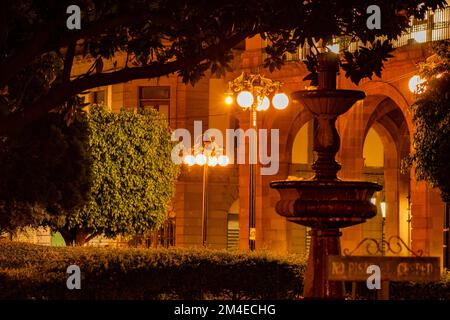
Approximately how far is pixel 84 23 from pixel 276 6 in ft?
8.57

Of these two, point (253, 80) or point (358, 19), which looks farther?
point (253, 80)

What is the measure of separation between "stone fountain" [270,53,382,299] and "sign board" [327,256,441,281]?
168 centimetres

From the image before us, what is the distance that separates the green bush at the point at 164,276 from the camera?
1734 centimetres

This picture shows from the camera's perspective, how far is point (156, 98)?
4834cm

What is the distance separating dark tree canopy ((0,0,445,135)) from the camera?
564 inches

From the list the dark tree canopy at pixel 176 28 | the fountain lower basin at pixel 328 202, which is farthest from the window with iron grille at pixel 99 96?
the fountain lower basin at pixel 328 202

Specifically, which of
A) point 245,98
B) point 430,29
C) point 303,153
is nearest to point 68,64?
point 245,98

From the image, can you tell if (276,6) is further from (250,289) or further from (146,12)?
(250,289)

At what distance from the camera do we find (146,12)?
1442cm

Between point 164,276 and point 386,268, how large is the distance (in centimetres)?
740

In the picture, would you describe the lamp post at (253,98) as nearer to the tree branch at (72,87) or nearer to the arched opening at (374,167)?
the tree branch at (72,87)

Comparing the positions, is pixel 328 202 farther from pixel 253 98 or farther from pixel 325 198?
pixel 253 98
